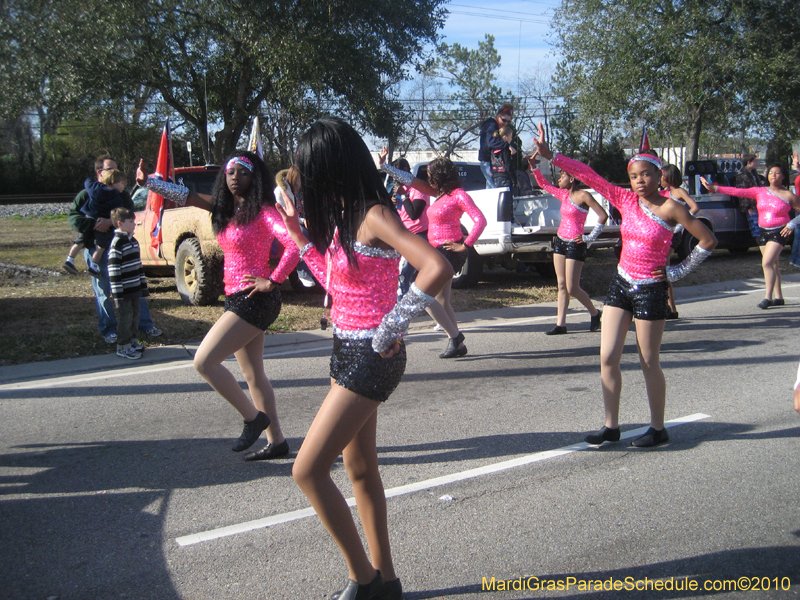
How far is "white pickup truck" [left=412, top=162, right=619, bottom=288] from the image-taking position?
1084cm

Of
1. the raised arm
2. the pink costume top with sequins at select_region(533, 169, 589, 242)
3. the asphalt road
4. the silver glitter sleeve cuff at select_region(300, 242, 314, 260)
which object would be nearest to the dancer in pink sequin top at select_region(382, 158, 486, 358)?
the asphalt road

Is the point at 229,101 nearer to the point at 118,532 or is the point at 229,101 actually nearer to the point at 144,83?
the point at 144,83

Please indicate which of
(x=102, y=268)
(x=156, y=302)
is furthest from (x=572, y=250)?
(x=156, y=302)

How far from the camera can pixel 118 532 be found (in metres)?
3.69

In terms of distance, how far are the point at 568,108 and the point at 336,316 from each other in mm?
31362

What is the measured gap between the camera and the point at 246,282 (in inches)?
171

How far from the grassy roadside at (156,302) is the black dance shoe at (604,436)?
5.15 metres

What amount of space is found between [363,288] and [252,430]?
2100 mm

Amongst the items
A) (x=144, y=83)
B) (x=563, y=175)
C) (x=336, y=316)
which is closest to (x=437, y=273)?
(x=336, y=316)

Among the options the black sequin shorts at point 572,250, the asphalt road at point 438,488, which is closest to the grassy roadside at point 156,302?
the asphalt road at point 438,488

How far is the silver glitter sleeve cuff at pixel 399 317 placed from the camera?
2520 mm

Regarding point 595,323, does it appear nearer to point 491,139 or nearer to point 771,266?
point 771,266

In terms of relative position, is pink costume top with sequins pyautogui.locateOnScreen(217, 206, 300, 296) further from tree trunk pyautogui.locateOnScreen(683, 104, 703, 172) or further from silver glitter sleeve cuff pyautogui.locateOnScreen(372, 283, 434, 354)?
tree trunk pyautogui.locateOnScreen(683, 104, 703, 172)

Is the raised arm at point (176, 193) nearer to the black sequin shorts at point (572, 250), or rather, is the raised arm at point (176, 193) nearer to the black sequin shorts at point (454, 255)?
the black sequin shorts at point (454, 255)
